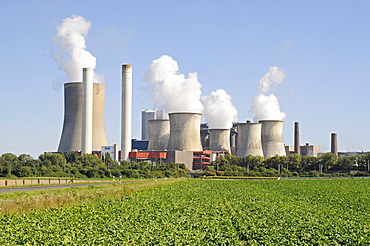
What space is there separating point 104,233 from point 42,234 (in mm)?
1497

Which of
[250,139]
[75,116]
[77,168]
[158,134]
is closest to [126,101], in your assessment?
[75,116]

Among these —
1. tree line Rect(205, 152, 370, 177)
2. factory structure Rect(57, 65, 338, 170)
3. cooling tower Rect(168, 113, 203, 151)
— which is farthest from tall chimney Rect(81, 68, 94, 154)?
tree line Rect(205, 152, 370, 177)

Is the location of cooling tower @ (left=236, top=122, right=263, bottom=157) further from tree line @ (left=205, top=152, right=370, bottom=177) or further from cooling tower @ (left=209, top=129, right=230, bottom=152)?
cooling tower @ (left=209, top=129, right=230, bottom=152)

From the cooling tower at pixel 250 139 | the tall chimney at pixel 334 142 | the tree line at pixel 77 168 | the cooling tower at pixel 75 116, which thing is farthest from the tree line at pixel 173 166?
the tall chimney at pixel 334 142

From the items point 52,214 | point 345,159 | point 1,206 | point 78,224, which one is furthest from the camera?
point 345,159

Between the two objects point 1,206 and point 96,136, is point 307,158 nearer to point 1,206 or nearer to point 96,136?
point 96,136

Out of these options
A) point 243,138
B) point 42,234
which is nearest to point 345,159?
point 243,138

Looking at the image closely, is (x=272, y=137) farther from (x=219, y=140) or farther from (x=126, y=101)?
(x=126, y=101)

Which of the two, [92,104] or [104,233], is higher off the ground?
[92,104]

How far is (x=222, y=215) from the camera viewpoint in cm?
1809

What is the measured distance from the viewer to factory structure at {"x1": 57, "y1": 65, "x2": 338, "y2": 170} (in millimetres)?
86375

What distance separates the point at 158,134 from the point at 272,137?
2111cm

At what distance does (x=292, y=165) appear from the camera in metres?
96.9

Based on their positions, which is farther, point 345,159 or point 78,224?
point 345,159
